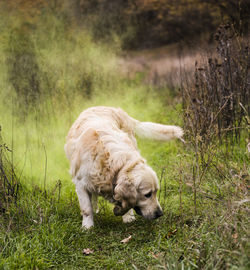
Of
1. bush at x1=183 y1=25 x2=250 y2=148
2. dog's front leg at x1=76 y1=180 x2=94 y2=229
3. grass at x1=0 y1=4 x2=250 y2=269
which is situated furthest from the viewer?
bush at x1=183 y1=25 x2=250 y2=148

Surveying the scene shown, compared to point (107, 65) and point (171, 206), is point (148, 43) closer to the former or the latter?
point (107, 65)

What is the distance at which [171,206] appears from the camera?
352 centimetres

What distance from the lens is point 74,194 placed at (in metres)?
4.02

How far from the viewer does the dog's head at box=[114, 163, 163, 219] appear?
306 centimetres

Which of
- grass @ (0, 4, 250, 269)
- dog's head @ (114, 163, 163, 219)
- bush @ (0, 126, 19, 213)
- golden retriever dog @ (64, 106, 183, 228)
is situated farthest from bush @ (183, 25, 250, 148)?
bush @ (0, 126, 19, 213)

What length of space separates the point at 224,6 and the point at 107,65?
573 centimetres

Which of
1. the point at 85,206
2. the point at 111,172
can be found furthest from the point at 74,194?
the point at 111,172

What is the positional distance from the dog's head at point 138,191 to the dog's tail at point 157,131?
1.30 meters

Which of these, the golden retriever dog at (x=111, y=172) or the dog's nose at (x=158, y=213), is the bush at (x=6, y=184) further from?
the dog's nose at (x=158, y=213)

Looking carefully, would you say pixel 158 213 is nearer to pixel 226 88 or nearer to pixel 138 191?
pixel 138 191

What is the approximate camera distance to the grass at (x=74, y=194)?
2.42 m

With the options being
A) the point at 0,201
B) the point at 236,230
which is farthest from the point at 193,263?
the point at 0,201

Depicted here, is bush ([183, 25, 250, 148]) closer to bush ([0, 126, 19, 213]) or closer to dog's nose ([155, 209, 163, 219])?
dog's nose ([155, 209, 163, 219])

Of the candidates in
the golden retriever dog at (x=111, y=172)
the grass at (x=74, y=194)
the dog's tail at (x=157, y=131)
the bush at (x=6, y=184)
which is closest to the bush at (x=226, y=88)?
the dog's tail at (x=157, y=131)
